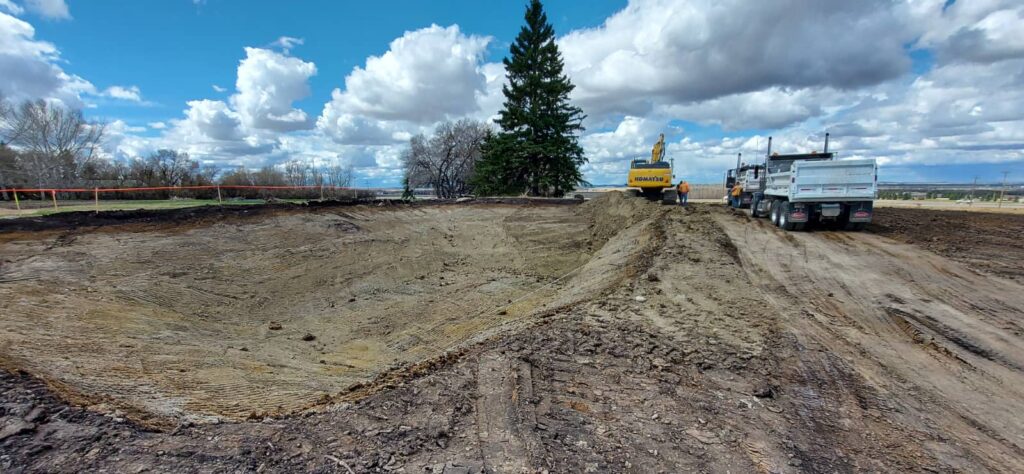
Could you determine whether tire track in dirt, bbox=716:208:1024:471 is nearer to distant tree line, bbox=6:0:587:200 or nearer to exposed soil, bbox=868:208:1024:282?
exposed soil, bbox=868:208:1024:282

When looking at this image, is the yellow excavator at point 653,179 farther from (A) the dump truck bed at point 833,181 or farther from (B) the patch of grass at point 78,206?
(B) the patch of grass at point 78,206

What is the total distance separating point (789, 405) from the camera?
354cm

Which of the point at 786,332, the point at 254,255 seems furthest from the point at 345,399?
the point at 254,255

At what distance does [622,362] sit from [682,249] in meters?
5.32

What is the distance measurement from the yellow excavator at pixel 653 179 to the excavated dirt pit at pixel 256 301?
8155 mm

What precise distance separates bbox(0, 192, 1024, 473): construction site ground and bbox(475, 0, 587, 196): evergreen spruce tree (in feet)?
74.6

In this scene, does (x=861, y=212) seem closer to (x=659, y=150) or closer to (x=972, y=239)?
(x=972, y=239)

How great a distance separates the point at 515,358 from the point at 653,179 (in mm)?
20368

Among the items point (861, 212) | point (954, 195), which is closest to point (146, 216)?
point (861, 212)

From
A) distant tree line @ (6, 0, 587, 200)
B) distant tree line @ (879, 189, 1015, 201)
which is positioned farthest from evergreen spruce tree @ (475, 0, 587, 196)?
distant tree line @ (879, 189, 1015, 201)

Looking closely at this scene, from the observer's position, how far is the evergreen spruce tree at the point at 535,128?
110 feet

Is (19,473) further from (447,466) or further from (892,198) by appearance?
(892,198)

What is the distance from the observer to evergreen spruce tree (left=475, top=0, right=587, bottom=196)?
33562 mm

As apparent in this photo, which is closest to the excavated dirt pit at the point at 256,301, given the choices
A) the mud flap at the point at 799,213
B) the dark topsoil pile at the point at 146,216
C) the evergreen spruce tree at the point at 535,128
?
the dark topsoil pile at the point at 146,216
